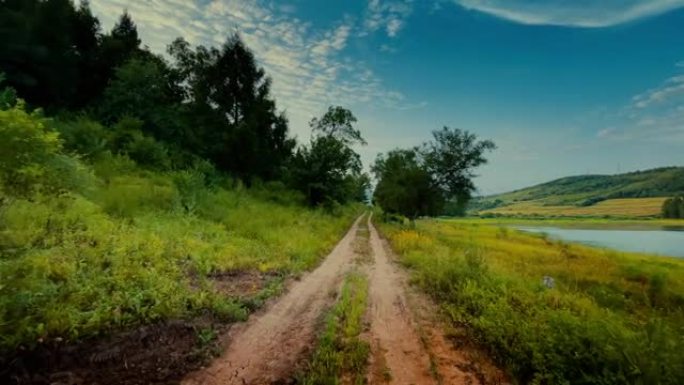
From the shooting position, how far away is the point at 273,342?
6.86m

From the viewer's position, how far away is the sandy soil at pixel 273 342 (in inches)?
217

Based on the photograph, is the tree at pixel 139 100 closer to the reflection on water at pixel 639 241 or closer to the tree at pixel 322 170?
the tree at pixel 322 170

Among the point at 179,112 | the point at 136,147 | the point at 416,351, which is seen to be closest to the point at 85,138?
the point at 136,147

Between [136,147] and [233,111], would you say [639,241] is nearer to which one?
[233,111]

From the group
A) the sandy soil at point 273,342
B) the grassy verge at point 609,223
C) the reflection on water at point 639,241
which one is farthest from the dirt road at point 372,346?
the grassy verge at point 609,223

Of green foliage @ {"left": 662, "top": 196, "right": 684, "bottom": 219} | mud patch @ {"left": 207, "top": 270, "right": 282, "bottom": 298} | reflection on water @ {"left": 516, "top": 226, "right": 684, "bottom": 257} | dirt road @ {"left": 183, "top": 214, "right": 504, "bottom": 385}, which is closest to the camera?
dirt road @ {"left": 183, "top": 214, "right": 504, "bottom": 385}

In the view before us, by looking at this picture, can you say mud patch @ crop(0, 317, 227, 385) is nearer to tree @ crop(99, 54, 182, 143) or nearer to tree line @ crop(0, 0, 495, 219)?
tree line @ crop(0, 0, 495, 219)

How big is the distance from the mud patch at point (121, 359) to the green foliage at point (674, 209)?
135 meters

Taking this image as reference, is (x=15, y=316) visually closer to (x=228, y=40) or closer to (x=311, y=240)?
(x=311, y=240)

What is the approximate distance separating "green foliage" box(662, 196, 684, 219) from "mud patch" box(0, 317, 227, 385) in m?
→ 135

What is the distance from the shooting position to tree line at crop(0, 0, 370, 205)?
2225 centimetres

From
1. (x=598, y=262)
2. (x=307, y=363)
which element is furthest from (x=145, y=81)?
(x=598, y=262)

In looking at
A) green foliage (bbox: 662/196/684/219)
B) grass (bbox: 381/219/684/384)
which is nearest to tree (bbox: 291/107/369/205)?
grass (bbox: 381/219/684/384)

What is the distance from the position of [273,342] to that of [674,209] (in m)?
136
